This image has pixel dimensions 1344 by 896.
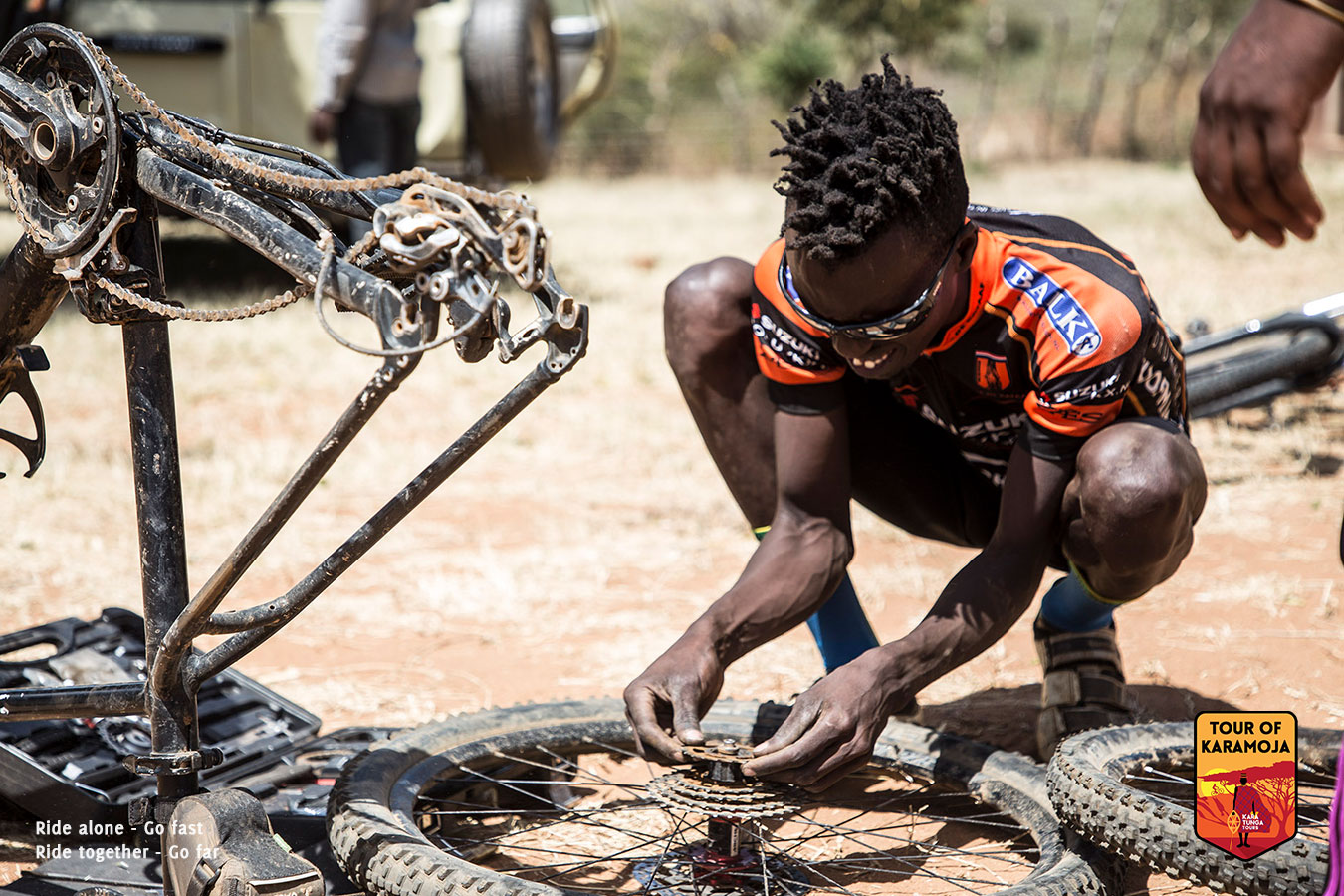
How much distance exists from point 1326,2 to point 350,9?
576cm

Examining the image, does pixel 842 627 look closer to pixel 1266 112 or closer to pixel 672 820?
pixel 672 820

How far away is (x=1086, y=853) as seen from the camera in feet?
6.22

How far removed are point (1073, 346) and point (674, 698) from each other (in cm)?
83

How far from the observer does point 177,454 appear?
1.75m

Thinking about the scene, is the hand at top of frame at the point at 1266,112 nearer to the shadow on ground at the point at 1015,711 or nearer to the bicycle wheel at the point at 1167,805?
the bicycle wheel at the point at 1167,805

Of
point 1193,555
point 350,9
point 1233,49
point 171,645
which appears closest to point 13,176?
point 171,645

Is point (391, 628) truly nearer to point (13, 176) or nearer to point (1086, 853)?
point (13, 176)

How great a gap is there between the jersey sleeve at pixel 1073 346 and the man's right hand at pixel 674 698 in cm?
65

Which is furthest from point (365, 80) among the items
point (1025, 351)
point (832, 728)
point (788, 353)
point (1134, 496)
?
point (832, 728)

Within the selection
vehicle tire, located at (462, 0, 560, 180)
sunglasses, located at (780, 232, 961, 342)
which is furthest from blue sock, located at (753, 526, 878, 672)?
vehicle tire, located at (462, 0, 560, 180)

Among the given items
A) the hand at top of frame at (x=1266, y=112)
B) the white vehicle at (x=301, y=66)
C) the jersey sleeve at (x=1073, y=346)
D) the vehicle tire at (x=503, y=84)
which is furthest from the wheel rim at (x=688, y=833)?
the vehicle tire at (x=503, y=84)

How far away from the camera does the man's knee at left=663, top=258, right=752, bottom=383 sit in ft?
8.16

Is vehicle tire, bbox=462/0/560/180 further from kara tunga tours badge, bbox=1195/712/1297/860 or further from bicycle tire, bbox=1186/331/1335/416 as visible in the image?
kara tunga tours badge, bbox=1195/712/1297/860

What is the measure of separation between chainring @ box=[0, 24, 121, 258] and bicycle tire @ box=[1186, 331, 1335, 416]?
11.1 feet
